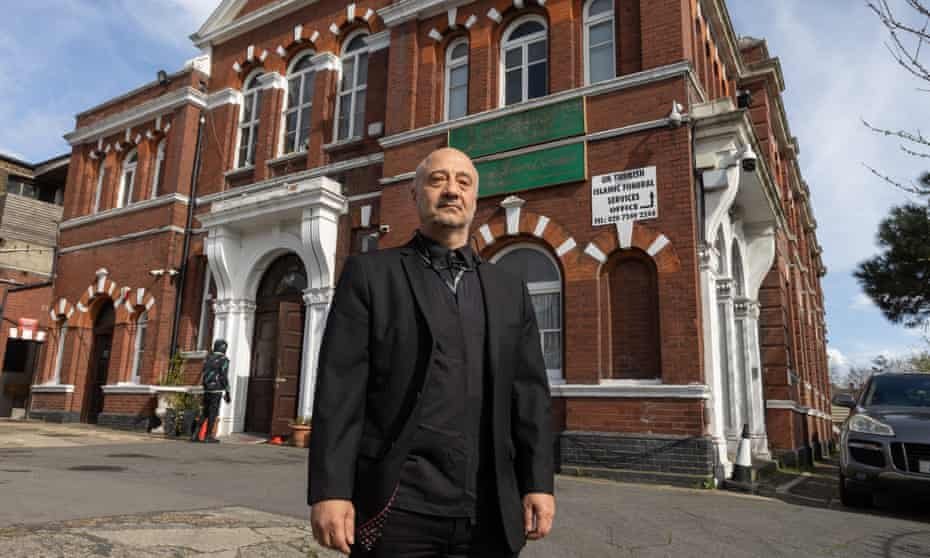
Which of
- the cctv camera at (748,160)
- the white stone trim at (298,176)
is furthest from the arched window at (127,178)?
the cctv camera at (748,160)

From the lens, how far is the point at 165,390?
14430 mm

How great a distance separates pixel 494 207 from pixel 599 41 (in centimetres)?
345

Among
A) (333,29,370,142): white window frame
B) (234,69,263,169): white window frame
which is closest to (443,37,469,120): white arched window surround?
(333,29,370,142): white window frame

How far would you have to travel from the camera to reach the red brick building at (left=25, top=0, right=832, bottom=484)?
31.6 ft

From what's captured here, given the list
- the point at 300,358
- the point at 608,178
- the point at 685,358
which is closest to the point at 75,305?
the point at 300,358

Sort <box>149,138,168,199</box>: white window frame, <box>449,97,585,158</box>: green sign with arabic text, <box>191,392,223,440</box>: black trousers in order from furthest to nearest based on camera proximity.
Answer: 1. <box>149,138,168,199</box>: white window frame
2. <box>191,392,223,440</box>: black trousers
3. <box>449,97,585,158</box>: green sign with arabic text

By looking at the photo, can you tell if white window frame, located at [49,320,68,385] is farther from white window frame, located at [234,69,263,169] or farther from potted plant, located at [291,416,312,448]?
potted plant, located at [291,416,312,448]

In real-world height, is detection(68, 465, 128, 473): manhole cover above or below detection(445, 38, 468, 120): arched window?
below

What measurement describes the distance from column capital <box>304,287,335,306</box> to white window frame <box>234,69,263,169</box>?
436 centimetres

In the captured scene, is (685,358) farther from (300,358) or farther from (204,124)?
(204,124)

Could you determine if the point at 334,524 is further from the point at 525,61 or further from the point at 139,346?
the point at 139,346

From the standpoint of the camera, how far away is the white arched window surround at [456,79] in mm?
12641

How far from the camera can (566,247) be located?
1036 centimetres

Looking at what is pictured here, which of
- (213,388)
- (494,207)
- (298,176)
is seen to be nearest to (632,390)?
(494,207)
